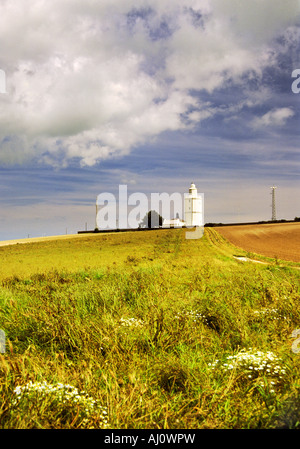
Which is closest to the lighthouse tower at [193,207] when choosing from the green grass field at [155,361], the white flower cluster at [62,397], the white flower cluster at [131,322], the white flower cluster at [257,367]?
the green grass field at [155,361]

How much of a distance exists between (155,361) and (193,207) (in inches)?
2747

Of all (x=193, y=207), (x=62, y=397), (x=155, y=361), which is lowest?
(x=155, y=361)

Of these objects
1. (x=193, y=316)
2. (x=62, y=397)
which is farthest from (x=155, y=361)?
(x=193, y=316)

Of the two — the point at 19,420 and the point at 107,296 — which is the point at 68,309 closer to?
the point at 107,296

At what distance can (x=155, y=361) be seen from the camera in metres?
4.22

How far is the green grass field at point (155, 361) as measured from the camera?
3.02m

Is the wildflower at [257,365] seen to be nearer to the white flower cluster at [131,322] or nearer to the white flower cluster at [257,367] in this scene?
the white flower cluster at [257,367]

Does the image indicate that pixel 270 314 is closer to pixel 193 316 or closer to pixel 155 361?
pixel 193 316

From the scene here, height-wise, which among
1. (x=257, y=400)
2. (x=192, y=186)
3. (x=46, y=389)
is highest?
(x=192, y=186)

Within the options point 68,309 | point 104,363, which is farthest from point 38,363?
point 68,309

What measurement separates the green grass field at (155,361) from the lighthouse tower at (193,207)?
6553 centimetres

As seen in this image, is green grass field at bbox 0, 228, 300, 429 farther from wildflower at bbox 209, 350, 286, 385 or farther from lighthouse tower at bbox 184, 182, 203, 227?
lighthouse tower at bbox 184, 182, 203, 227
